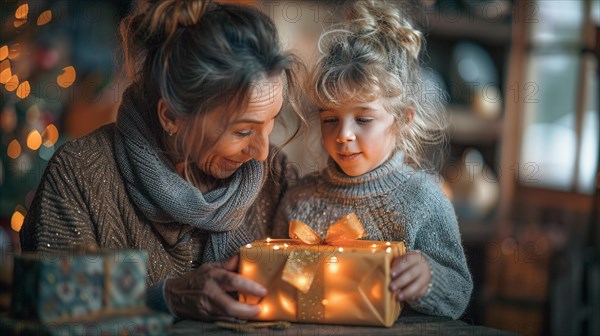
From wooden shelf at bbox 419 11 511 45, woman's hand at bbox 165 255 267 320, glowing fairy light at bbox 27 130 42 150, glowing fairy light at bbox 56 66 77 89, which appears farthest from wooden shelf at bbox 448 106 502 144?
woman's hand at bbox 165 255 267 320

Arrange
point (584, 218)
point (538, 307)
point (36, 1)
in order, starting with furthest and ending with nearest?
point (584, 218)
point (538, 307)
point (36, 1)

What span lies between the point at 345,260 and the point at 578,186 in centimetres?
258

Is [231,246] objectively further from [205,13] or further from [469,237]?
[469,237]

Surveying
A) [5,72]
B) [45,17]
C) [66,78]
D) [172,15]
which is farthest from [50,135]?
[172,15]

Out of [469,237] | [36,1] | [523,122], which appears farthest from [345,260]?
[523,122]

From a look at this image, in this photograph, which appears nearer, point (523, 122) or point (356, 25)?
point (356, 25)

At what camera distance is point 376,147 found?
5.14ft

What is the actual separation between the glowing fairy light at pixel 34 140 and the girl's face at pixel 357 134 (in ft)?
5.45

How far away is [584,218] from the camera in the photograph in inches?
138

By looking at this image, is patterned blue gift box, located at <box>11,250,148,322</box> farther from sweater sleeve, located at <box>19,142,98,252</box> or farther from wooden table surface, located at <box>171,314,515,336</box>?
sweater sleeve, located at <box>19,142,98,252</box>

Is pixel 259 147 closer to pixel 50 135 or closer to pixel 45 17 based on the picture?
pixel 45 17

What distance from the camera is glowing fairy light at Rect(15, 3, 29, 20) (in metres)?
2.36

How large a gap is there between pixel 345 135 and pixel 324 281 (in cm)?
35

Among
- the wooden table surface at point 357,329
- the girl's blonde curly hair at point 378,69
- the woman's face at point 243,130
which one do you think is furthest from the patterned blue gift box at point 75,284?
the girl's blonde curly hair at point 378,69
